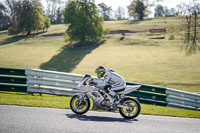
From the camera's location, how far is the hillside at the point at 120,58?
3191 centimetres

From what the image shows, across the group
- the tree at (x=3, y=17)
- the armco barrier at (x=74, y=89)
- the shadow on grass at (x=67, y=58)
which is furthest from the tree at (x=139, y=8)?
the armco barrier at (x=74, y=89)

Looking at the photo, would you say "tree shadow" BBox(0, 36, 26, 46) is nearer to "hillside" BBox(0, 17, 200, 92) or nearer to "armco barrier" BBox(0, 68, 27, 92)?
"hillside" BBox(0, 17, 200, 92)

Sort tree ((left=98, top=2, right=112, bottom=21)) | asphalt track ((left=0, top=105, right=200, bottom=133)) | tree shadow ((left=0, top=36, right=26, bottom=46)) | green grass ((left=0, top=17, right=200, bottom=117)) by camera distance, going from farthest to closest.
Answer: tree ((left=98, top=2, right=112, bottom=21))
tree shadow ((left=0, top=36, right=26, bottom=46))
green grass ((left=0, top=17, right=200, bottom=117))
asphalt track ((left=0, top=105, right=200, bottom=133))

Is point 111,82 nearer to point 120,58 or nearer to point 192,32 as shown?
point 120,58

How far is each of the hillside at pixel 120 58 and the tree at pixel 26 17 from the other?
2.94 m

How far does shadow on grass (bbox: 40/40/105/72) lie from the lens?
3950 centimetres

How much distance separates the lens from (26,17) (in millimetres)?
63312

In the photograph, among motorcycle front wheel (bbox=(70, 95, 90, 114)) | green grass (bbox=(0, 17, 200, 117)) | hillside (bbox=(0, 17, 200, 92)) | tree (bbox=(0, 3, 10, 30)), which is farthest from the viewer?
tree (bbox=(0, 3, 10, 30))

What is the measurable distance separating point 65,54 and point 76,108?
4127 cm

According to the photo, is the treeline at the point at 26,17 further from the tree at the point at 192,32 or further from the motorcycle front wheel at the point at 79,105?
the motorcycle front wheel at the point at 79,105

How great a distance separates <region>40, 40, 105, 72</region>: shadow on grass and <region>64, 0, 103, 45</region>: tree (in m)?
2.37

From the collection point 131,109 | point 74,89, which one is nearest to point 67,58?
point 74,89

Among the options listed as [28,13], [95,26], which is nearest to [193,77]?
[95,26]

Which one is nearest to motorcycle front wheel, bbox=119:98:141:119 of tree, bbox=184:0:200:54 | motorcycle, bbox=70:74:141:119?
motorcycle, bbox=70:74:141:119
